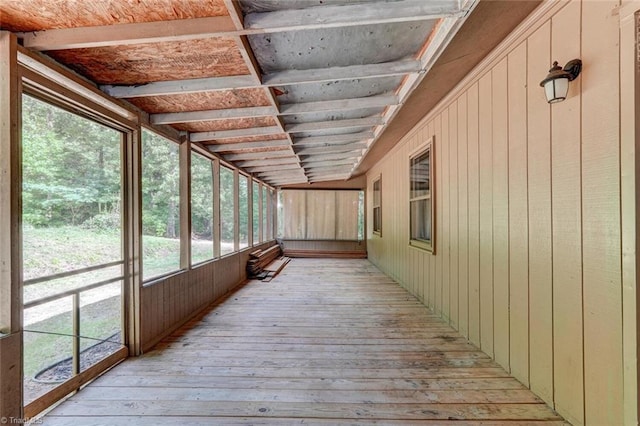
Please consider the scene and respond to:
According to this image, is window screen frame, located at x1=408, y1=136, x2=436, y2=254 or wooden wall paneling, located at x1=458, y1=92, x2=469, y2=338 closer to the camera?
wooden wall paneling, located at x1=458, y1=92, x2=469, y2=338

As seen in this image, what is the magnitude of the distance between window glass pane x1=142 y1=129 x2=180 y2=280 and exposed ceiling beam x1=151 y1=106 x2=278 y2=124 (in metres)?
0.23

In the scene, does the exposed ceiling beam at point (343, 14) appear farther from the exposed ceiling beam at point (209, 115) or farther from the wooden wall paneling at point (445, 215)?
the wooden wall paneling at point (445, 215)

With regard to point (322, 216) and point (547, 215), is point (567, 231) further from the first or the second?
point (322, 216)

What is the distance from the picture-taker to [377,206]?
7.25m

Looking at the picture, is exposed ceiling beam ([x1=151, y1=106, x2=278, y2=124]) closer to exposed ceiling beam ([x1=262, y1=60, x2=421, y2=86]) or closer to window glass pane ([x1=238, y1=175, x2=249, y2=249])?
exposed ceiling beam ([x1=262, y1=60, x2=421, y2=86])

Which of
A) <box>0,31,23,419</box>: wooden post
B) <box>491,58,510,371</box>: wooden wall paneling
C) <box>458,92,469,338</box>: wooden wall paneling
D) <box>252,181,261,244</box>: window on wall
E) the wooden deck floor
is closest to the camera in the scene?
<box>0,31,23,419</box>: wooden post

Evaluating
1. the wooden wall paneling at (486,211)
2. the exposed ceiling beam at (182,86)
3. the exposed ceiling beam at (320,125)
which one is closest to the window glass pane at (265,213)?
the exposed ceiling beam at (320,125)

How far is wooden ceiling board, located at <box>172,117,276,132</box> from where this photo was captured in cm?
318

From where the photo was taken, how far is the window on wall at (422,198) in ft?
11.7

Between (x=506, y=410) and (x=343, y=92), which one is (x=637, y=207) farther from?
(x=343, y=92)

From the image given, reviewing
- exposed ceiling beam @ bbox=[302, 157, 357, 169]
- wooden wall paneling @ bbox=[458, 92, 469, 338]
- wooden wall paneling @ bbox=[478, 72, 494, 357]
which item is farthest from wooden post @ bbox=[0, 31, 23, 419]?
exposed ceiling beam @ bbox=[302, 157, 357, 169]

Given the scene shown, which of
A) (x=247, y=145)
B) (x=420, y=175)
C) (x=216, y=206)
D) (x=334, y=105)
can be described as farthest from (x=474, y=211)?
(x=216, y=206)

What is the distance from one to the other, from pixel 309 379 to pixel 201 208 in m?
3.03

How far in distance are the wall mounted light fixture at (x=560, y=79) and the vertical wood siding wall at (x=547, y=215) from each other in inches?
1.8
